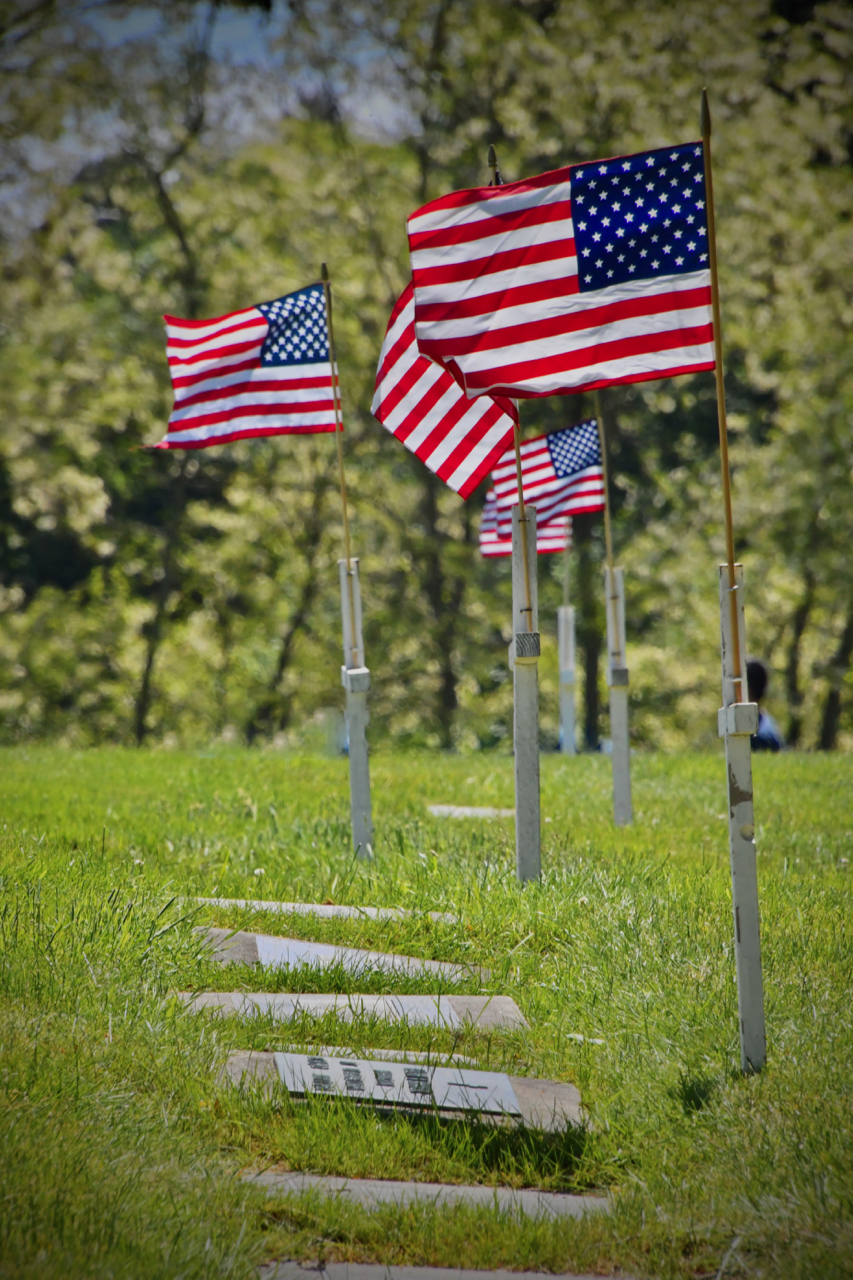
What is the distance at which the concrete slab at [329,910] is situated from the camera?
211 inches

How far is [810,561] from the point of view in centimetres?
2178

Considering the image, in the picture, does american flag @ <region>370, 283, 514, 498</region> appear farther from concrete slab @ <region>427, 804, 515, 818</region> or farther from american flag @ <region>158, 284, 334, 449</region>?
concrete slab @ <region>427, 804, 515, 818</region>

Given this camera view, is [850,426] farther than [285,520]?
No

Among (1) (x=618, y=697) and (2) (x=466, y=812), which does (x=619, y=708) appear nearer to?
(1) (x=618, y=697)

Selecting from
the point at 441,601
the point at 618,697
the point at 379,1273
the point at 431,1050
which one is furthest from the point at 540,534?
the point at 441,601

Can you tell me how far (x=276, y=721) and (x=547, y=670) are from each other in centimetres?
617

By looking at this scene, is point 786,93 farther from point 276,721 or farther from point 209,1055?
point 209,1055

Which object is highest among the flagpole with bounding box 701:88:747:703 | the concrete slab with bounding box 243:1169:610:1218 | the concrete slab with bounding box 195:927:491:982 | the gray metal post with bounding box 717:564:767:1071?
the flagpole with bounding box 701:88:747:703

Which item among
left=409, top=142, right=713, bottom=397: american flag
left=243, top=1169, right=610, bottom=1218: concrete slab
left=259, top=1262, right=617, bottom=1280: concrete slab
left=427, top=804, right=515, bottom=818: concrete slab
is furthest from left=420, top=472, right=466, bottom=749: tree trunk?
left=259, top=1262, right=617, bottom=1280: concrete slab

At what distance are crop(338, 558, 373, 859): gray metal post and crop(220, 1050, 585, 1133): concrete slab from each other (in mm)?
2664

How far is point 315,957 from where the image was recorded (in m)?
4.82

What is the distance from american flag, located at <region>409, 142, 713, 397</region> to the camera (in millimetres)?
4480

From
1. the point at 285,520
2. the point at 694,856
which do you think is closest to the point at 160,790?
the point at 694,856

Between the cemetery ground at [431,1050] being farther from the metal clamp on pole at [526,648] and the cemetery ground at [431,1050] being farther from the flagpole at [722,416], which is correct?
the flagpole at [722,416]
